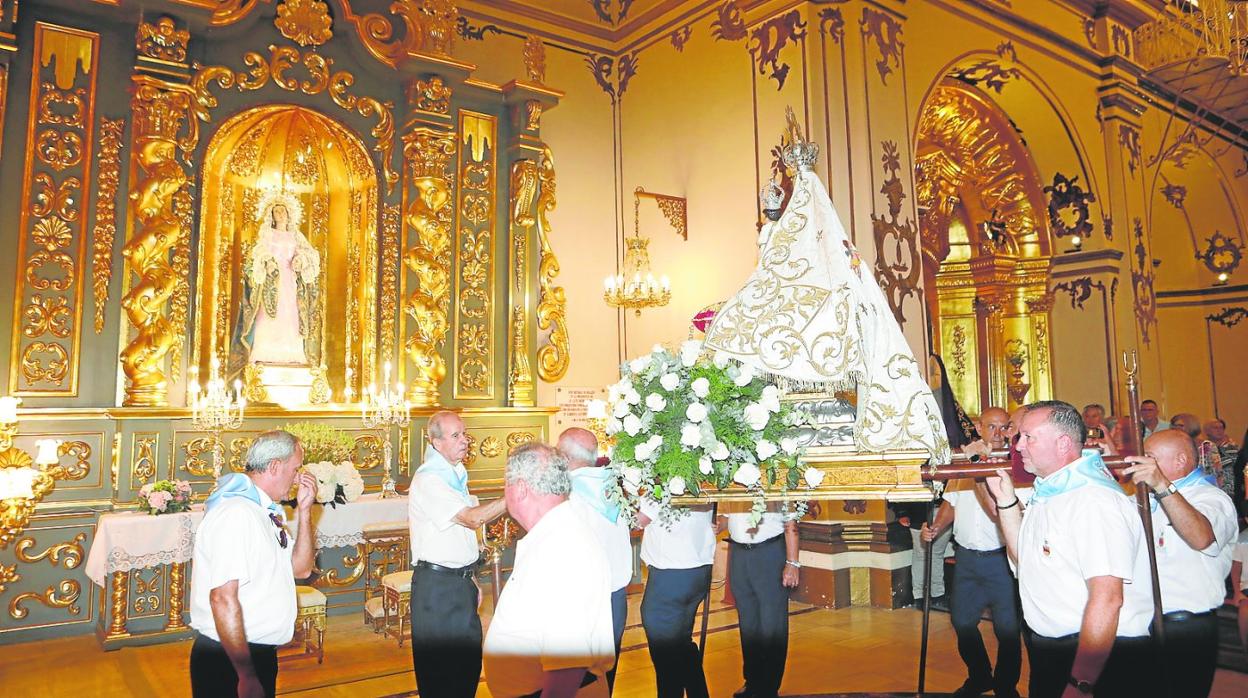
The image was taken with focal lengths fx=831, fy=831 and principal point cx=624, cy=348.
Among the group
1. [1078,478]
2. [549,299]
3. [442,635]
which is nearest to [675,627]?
[442,635]

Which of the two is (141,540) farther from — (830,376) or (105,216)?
(830,376)

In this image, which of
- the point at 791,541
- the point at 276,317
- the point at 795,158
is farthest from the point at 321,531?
the point at 795,158

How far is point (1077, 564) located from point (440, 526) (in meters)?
2.62

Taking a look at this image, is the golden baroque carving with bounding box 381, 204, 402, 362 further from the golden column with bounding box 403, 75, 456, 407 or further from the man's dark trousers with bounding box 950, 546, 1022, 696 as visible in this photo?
the man's dark trousers with bounding box 950, 546, 1022, 696

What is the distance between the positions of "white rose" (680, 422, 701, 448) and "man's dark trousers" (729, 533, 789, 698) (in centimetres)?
194

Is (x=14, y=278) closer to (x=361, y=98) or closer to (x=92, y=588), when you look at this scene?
(x=92, y=588)

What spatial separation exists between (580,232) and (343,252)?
2.69m

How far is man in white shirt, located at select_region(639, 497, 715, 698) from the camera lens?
4074 mm

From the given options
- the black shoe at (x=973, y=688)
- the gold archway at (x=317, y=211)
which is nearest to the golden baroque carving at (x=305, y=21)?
the gold archway at (x=317, y=211)

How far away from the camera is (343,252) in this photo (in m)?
7.85

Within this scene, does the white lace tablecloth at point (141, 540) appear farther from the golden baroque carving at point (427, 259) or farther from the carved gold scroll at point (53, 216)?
the golden baroque carving at point (427, 259)

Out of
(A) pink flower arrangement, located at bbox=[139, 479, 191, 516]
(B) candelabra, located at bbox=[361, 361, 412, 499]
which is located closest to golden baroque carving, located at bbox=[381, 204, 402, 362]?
(B) candelabra, located at bbox=[361, 361, 412, 499]

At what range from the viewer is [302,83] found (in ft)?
24.6

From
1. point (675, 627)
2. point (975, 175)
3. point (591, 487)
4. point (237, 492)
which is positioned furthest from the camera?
point (975, 175)
